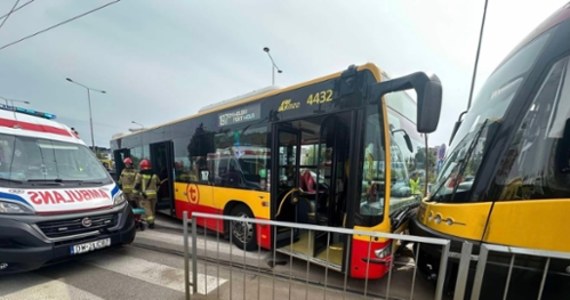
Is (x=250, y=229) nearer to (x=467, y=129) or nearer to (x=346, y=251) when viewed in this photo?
(x=346, y=251)

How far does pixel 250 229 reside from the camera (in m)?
4.31

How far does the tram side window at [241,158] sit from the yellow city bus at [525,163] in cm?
262

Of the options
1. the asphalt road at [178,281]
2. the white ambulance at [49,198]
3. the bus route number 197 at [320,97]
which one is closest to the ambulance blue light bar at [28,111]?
the white ambulance at [49,198]

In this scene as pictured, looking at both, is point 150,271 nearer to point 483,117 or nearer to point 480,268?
point 480,268

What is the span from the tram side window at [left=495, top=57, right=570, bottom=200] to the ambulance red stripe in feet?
20.8

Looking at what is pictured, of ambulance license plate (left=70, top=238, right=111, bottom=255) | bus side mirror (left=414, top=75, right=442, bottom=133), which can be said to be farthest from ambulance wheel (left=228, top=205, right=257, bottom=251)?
bus side mirror (left=414, top=75, right=442, bottom=133)

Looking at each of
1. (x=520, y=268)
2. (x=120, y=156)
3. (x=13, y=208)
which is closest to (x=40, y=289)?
(x=13, y=208)

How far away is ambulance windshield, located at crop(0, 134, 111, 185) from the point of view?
331cm

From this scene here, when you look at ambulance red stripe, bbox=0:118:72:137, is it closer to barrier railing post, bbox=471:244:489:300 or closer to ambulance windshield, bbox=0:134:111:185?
ambulance windshield, bbox=0:134:111:185

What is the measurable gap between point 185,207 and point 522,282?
575 cm

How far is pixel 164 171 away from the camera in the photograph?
679 cm

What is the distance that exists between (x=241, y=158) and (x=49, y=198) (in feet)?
8.94

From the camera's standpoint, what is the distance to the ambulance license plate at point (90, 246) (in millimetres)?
3119

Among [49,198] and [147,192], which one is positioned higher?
[49,198]
